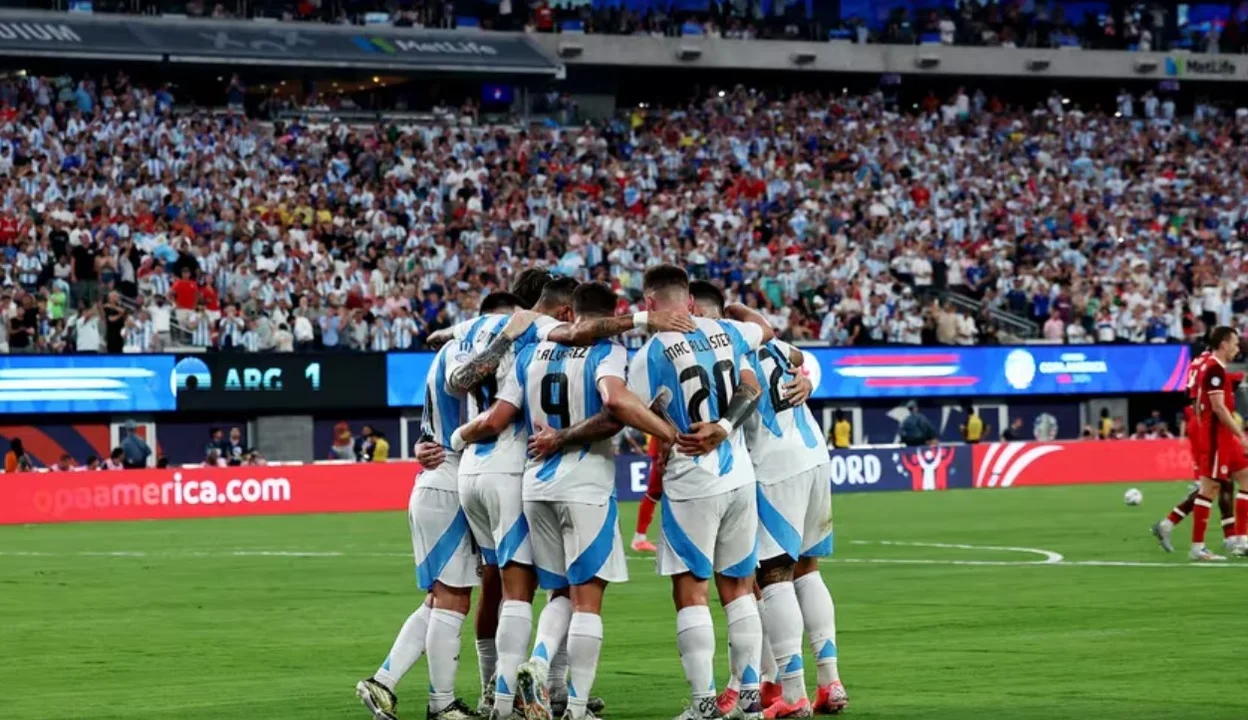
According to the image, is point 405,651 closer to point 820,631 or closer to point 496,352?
point 496,352

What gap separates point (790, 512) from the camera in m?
12.1

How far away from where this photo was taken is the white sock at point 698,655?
36.5 feet

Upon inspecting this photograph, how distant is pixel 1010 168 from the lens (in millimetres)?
60062

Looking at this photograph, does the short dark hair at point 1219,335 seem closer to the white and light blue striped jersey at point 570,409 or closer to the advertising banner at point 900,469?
the white and light blue striped jersey at point 570,409

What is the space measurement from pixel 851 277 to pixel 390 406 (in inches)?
490

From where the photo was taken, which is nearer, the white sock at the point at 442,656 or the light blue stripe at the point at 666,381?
the light blue stripe at the point at 666,381

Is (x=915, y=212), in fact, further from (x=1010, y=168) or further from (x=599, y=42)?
(x=599, y=42)

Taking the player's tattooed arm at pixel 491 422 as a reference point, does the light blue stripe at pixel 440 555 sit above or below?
below

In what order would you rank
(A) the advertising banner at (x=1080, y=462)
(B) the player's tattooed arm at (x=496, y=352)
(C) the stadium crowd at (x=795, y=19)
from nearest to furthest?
(B) the player's tattooed arm at (x=496, y=352) < (A) the advertising banner at (x=1080, y=462) < (C) the stadium crowd at (x=795, y=19)

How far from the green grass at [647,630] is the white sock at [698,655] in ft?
2.80

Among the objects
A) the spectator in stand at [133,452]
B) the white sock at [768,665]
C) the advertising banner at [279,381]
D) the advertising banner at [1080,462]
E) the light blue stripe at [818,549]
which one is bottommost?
the advertising banner at [1080,462]

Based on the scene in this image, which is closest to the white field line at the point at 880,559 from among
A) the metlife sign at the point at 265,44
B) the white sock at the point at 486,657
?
the white sock at the point at 486,657

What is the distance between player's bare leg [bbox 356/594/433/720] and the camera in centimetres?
1165

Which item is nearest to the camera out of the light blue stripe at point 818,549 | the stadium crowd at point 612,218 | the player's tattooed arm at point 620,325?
the player's tattooed arm at point 620,325
